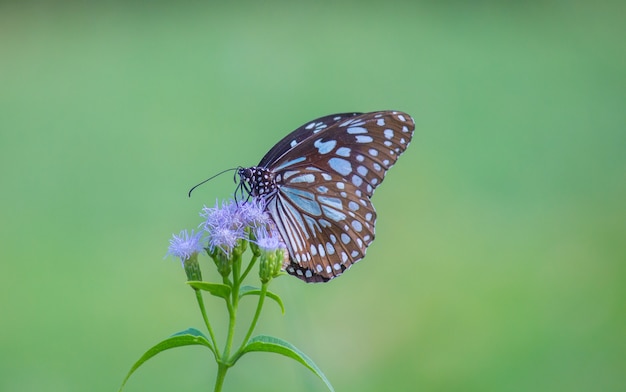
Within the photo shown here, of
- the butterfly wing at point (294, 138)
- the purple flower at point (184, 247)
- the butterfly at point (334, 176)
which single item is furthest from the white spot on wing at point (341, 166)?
the purple flower at point (184, 247)

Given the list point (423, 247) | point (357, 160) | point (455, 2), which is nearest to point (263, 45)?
point (455, 2)

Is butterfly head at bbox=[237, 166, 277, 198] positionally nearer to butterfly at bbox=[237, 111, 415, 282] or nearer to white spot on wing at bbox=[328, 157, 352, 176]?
butterfly at bbox=[237, 111, 415, 282]

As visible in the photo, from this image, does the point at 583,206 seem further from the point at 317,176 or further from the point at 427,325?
the point at 317,176

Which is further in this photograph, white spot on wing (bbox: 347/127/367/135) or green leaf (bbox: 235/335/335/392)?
white spot on wing (bbox: 347/127/367/135)

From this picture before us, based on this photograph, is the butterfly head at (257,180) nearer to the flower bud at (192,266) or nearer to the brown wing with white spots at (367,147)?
the brown wing with white spots at (367,147)

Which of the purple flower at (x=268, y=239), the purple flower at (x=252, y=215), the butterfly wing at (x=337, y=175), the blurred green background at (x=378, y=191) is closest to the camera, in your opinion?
the purple flower at (x=268, y=239)

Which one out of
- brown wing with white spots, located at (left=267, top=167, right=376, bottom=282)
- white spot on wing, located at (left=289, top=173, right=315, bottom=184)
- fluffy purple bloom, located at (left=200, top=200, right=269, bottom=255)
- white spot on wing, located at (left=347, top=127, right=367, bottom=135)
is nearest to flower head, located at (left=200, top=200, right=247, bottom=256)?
fluffy purple bloom, located at (left=200, top=200, right=269, bottom=255)
